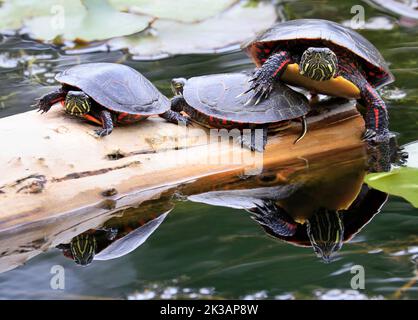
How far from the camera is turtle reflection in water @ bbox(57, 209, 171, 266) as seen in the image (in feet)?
7.52

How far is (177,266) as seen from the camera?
2184 millimetres

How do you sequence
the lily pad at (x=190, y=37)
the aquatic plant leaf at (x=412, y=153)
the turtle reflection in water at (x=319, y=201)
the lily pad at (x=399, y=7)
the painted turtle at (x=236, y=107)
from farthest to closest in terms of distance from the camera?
the lily pad at (x=399, y=7), the lily pad at (x=190, y=37), the painted turtle at (x=236, y=107), the aquatic plant leaf at (x=412, y=153), the turtle reflection in water at (x=319, y=201)

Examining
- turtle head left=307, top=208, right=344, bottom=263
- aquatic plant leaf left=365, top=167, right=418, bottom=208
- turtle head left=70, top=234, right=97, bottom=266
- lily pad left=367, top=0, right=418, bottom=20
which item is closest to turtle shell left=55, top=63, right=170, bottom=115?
turtle head left=70, top=234, right=97, bottom=266

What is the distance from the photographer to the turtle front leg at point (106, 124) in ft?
8.92

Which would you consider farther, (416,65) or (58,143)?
(416,65)

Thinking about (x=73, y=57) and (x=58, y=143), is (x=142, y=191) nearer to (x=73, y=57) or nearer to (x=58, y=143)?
(x=58, y=143)

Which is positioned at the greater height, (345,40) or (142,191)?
(345,40)

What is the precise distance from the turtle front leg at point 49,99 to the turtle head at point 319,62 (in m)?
0.96

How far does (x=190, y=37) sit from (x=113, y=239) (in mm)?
2418

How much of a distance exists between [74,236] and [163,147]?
55 centimetres

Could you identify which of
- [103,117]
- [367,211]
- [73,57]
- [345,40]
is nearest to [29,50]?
[73,57]

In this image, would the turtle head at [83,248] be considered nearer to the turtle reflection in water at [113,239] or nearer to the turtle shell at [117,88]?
the turtle reflection in water at [113,239]

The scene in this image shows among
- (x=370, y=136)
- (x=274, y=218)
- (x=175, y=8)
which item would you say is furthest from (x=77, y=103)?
(x=175, y=8)

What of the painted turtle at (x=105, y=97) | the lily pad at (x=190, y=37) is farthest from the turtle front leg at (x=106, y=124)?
the lily pad at (x=190, y=37)
